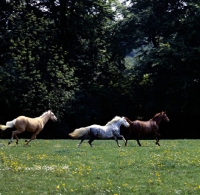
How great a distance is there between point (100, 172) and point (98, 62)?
34.7m

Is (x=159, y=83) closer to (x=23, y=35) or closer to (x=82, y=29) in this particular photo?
(x=82, y=29)

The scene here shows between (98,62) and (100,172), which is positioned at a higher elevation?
(98,62)

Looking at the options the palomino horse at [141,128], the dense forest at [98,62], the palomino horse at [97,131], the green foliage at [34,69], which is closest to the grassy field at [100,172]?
the palomino horse at [97,131]

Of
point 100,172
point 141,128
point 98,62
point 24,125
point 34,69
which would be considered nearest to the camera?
point 100,172

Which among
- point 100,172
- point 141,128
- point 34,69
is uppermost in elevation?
point 34,69

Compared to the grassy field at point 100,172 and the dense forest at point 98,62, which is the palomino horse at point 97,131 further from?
the dense forest at point 98,62

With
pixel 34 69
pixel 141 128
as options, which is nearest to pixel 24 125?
pixel 141 128

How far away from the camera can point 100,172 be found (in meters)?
16.1

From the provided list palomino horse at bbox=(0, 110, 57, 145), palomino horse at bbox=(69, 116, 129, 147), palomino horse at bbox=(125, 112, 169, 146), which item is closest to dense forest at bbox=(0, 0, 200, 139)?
palomino horse at bbox=(0, 110, 57, 145)

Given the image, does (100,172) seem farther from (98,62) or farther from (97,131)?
(98,62)

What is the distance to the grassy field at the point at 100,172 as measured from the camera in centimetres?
1357

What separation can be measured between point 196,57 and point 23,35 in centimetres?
1638

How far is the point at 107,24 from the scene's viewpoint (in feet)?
163

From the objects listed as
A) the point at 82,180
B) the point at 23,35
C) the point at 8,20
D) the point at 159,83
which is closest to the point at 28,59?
the point at 23,35
